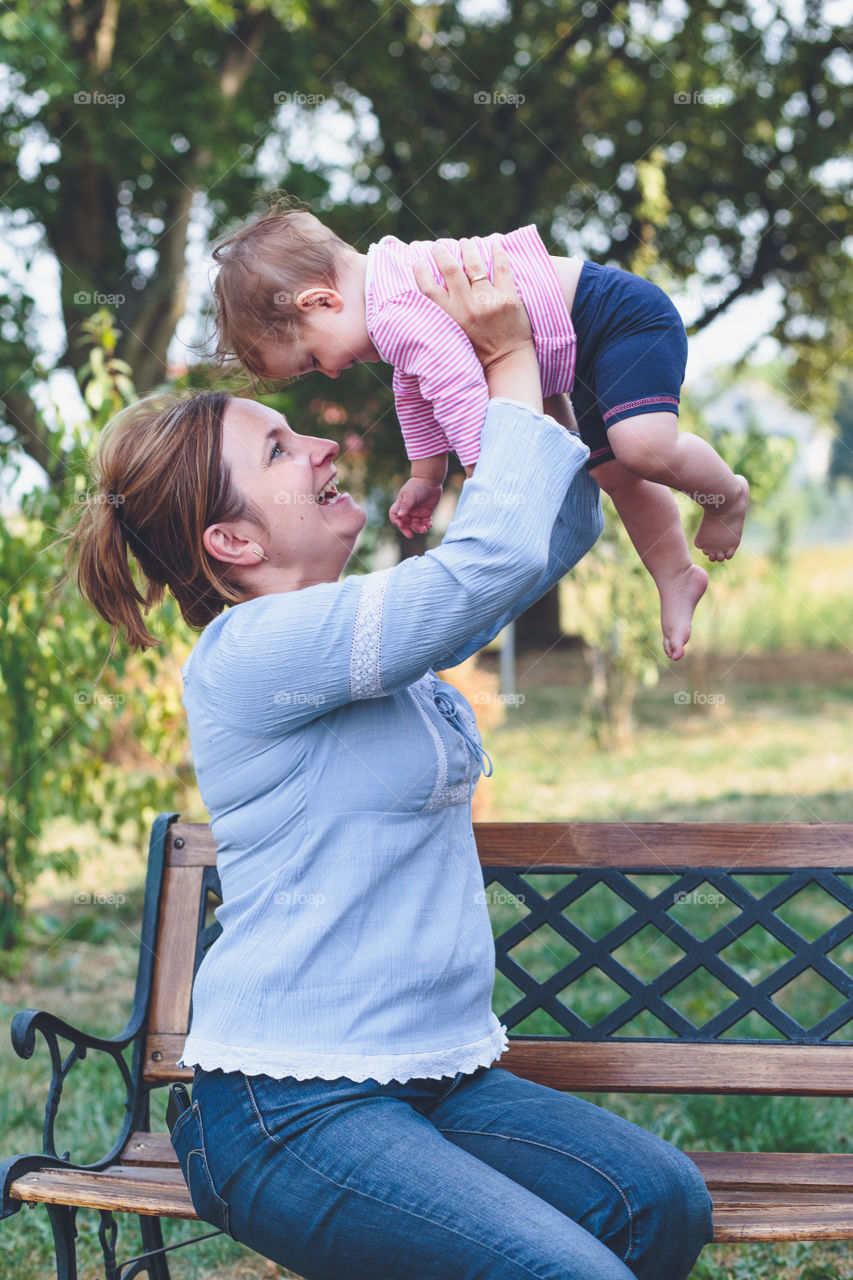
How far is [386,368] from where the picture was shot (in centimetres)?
1123

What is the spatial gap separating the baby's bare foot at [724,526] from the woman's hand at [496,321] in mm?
509

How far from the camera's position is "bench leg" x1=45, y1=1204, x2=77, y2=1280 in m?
1.91

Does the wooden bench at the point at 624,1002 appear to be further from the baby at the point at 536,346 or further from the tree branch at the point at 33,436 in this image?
the tree branch at the point at 33,436

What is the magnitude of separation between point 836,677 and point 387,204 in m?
6.94

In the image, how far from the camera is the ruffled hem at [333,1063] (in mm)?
1484

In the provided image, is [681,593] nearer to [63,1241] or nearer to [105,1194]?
[105,1194]

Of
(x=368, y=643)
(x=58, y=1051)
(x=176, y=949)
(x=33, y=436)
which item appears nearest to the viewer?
(x=368, y=643)

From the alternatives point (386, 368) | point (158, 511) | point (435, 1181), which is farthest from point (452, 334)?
point (386, 368)

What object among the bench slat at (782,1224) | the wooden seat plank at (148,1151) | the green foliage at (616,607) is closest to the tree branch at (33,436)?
the wooden seat plank at (148,1151)

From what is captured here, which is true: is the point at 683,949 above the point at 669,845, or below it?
below

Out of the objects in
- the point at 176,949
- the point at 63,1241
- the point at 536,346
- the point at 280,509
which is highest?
the point at 536,346

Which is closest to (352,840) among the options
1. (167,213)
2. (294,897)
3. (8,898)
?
(294,897)

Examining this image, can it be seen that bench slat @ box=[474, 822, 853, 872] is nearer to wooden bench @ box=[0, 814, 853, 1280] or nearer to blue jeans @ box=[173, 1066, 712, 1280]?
wooden bench @ box=[0, 814, 853, 1280]

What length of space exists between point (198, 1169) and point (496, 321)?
1.18 metres
